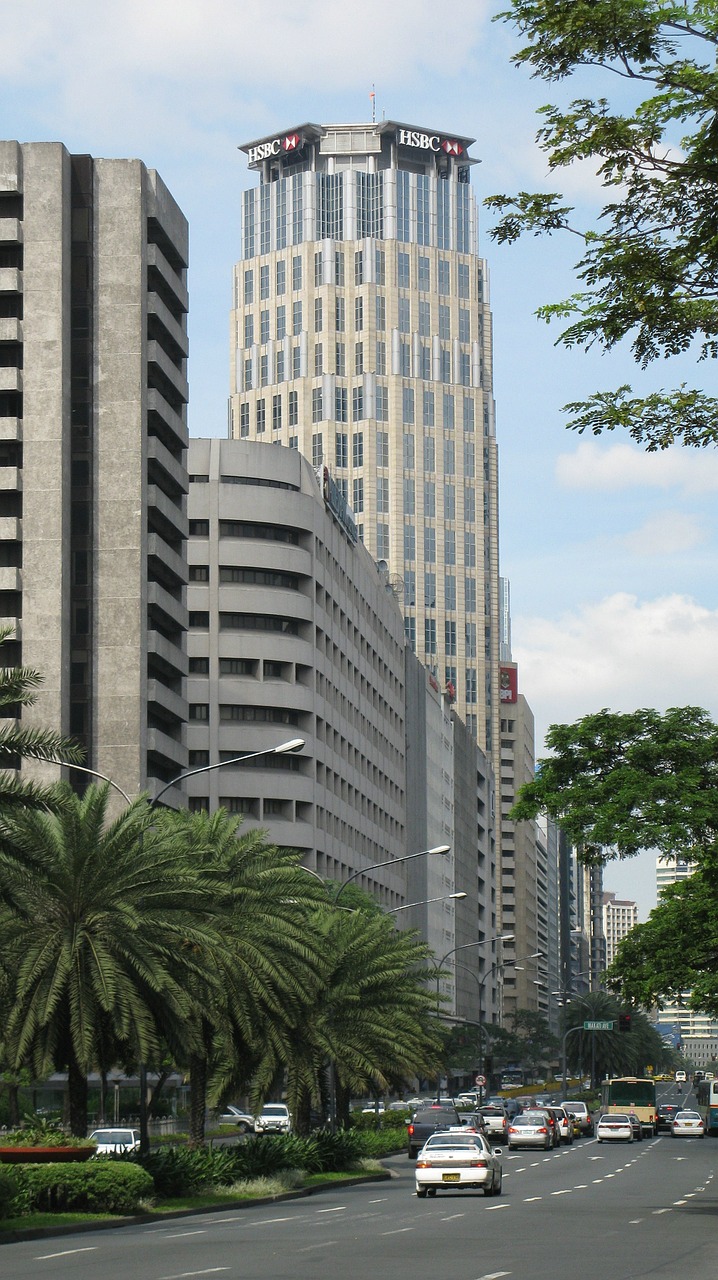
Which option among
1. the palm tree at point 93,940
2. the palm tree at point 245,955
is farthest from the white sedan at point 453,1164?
the palm tree at point 93,940

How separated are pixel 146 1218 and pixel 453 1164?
31.2 feet

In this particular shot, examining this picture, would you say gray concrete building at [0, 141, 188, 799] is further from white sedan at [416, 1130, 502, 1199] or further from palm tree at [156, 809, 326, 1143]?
white sedan at [416, 1130, 502, 1199]

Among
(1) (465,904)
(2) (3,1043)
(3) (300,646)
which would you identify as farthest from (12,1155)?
(1) (465,904)

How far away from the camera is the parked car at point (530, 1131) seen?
7188 centimetres

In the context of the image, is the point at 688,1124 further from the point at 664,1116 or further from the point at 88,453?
the point at 88,453

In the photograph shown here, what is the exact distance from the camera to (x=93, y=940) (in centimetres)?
3266

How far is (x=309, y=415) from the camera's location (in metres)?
195

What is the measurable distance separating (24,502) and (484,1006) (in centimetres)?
12390

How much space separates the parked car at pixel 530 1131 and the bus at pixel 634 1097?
1988cm

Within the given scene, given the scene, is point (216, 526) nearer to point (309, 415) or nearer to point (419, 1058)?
point (419, 1058)

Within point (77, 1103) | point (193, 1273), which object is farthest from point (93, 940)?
point (193, 1273)

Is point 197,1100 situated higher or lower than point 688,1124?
higher

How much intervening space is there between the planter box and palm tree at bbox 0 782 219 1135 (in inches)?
61.1

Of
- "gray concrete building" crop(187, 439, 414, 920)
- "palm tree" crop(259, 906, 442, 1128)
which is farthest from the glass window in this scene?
"palm tree" crop(259, 906, 442, 1128)
